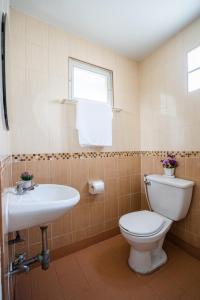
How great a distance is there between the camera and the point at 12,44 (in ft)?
4.36

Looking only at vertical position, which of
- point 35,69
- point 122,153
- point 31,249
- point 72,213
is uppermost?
point 35,69

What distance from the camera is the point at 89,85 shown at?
1.78 meters

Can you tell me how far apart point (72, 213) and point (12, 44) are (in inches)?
65.0

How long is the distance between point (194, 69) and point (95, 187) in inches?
60.5

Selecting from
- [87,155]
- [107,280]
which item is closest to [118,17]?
[87,155]

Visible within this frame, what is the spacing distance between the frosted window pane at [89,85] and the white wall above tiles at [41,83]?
0.41 ft

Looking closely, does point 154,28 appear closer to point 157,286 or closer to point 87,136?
point 87,136

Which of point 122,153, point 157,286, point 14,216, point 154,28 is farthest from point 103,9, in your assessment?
point 157,286

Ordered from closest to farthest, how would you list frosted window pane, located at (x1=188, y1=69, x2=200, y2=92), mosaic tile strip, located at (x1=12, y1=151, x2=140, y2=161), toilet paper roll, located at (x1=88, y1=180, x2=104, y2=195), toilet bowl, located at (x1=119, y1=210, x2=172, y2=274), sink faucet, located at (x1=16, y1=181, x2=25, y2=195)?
1. sink faucet, located at (x1=16, y1=181, x2=25, y2=195)
2. toilet bowl, located at (x1=119, y1=210, x2=172, y2=274)
3. mosaic tile strip, located at (x1=12, y1=151, x2=140, y2=161)
4. frosted window pane, located at (x1=188, y1=69, x2=200, y2=92)
5. toilet paper roll, located at (x1=88, y1=180, x2=104, y2=195)

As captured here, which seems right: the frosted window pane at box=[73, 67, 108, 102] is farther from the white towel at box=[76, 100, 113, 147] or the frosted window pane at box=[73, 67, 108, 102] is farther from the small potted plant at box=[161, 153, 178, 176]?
the small potted plant at box=[161, 153, 178, 176]

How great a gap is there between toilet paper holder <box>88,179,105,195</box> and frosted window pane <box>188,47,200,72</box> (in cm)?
148

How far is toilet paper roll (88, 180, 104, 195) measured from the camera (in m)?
1.61

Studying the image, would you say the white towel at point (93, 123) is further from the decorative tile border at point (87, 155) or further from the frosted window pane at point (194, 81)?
the frosted window pane at point (194, 81)

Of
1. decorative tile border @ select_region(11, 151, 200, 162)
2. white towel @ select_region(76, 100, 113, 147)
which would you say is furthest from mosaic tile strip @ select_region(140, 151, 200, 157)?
white towel @ select_region(76, 100, 113, 147)
